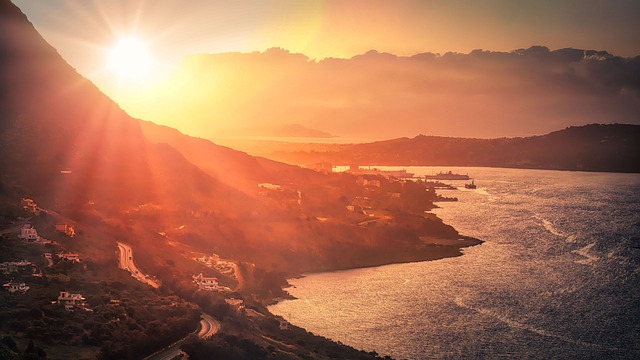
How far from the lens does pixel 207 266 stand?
94.4 meters

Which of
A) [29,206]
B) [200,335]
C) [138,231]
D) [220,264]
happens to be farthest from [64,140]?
[200,335]

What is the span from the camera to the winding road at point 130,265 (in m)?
72.9

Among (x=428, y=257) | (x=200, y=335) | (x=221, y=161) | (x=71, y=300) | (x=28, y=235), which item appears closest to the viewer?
(x=71, y=300)

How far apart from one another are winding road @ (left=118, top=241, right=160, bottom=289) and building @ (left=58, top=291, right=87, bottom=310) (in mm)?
14191

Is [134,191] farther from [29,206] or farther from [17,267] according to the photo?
[17,267]

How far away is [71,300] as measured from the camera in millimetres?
55500

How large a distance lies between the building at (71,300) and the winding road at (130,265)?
14191 mm

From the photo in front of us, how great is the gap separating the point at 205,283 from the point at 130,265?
9.97m

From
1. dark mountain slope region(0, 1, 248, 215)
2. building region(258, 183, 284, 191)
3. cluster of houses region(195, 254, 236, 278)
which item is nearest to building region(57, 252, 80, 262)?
dark mountain slope region(0, 1, 248, 215)

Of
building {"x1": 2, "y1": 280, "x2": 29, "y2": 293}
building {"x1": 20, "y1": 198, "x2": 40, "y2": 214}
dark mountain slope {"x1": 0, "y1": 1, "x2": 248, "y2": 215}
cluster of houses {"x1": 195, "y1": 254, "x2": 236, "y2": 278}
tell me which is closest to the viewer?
building {"x1": 2, "y1": 280, "x2": 29, "y2": 293}

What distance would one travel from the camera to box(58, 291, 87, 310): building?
54.5 metres

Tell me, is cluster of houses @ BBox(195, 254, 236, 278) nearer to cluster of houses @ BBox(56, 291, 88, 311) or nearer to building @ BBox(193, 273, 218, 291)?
building @ BBox(193, 273, 218, 291)

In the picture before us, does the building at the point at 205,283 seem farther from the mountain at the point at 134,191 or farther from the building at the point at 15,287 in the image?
the building at the point at 15,287

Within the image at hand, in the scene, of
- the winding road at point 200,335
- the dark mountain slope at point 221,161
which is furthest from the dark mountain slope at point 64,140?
the winding road at point 200,335
